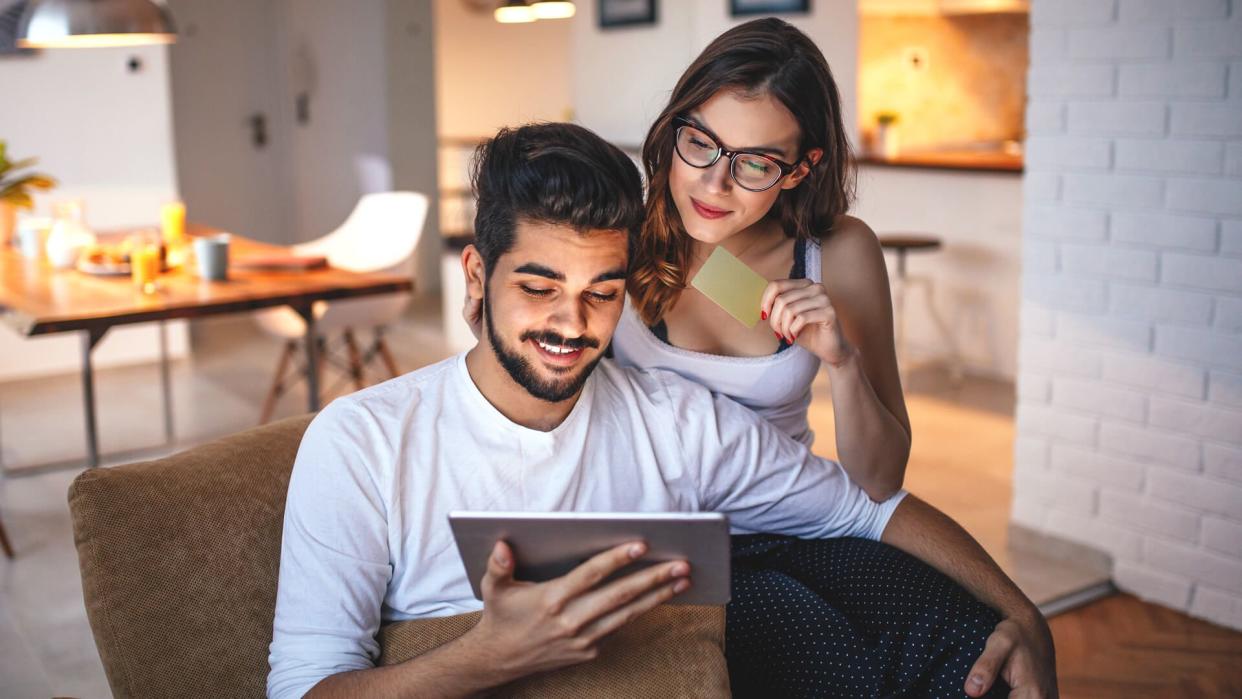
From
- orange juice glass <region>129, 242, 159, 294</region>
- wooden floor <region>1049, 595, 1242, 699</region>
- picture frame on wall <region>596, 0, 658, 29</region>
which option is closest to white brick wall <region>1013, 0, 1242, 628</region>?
wooden floor <region>1049, 595, 1242, 699</region>

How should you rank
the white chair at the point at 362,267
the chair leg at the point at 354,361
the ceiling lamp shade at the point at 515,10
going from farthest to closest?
the ceiling lamp shade at the point at 515,10
the chair leg at the point at 354,361
the white chair at the point at 362,267

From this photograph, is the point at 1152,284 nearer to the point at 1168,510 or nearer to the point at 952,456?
the point at 1168,510

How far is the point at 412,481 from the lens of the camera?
4.76 ft

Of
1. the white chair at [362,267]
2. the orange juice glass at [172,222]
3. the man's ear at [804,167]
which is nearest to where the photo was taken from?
the man's ear at [804,167]

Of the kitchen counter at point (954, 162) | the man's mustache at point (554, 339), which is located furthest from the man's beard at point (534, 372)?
the kitchen counter at point (954, 162)

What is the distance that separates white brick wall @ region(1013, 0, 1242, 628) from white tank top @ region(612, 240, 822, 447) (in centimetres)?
142

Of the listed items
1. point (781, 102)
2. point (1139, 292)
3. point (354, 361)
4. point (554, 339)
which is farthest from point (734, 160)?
point (354, 361)

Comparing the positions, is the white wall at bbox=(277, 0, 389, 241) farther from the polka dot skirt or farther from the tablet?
the tablet

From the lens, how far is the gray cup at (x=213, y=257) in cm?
369

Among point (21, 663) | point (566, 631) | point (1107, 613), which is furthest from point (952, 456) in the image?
point (566, 631)

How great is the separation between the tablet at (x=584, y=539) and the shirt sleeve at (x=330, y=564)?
201 millimetres

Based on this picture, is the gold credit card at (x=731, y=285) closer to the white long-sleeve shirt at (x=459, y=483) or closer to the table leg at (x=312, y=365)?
the white long-sleeve shirt at (x=459, y=483)

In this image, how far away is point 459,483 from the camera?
147cm

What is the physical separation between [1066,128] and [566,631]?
236cm
